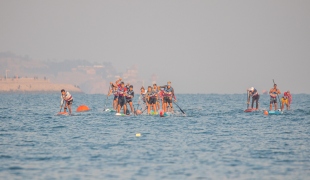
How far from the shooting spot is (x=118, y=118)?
167 ft

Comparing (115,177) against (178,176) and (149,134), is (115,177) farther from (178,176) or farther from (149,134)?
(149,134)

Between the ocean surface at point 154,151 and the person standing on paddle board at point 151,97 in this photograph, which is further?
the person standing on paddle board at point 151,97

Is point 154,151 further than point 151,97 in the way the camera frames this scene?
No

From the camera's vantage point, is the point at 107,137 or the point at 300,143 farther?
the point at 107,137

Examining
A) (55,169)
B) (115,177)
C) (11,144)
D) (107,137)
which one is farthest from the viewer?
(107,137)

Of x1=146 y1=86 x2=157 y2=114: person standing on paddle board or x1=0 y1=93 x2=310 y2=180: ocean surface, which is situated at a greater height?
x1=146 y1=86 x2=157 y2=114: person standing on paddle board

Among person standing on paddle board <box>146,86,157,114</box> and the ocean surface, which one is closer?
the ocean surface

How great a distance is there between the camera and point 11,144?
3195 centimetres

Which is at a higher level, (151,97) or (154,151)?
(151,97)

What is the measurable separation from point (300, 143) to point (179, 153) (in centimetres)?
768

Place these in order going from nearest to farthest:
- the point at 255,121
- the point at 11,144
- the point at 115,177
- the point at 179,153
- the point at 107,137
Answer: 1. the point at 115,177
2. the point at 179,153
3. the point at 11,144
4. the point at 107,137
5. the point at 255,121

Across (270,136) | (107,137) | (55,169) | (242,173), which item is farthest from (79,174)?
(270,136)

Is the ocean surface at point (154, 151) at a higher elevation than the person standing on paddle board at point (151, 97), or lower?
lower

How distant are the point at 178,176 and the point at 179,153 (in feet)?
18.4
